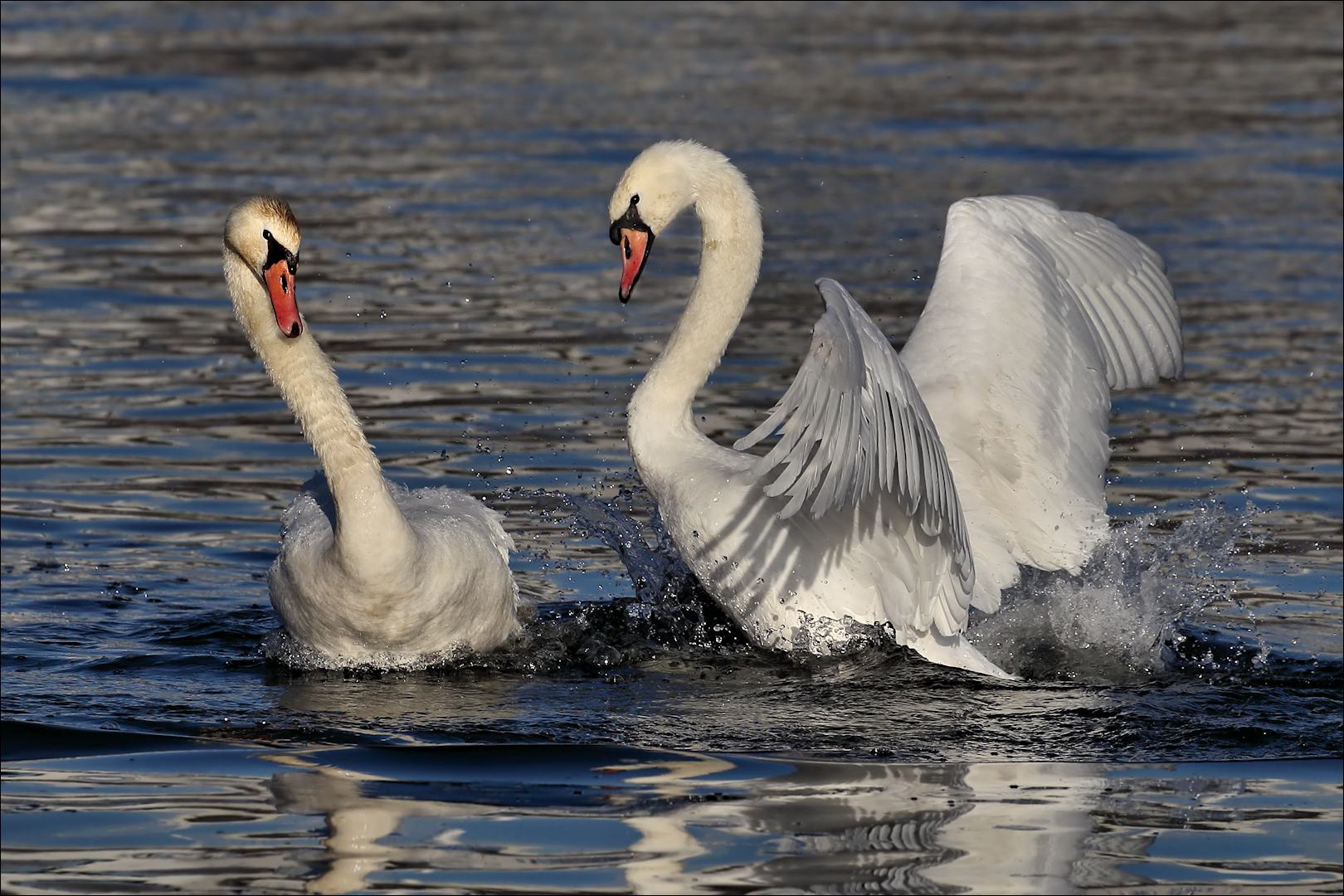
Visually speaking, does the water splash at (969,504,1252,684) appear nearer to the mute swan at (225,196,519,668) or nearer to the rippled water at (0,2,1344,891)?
the rippled water at (0,2,1344,891)

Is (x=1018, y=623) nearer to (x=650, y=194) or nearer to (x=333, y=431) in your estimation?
(x=650, y=194)

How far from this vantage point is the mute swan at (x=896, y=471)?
7.29m

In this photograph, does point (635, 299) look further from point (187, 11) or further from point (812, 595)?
point (187, 11)

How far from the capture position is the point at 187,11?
22438mm

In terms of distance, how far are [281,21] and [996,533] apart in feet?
53.2

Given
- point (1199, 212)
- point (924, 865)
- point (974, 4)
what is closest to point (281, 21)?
point (974, 4)

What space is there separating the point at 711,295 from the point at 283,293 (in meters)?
1.63

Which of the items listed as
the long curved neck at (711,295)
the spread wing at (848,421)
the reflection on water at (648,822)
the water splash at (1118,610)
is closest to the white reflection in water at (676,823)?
the reflection on water at (648,822)

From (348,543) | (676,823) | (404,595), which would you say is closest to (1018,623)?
(404,595)

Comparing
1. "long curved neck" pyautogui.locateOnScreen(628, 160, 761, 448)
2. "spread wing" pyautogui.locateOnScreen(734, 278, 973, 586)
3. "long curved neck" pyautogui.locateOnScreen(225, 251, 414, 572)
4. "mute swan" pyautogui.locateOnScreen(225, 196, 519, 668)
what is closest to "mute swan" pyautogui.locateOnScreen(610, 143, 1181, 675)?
"long curved neck" pyautogui.locateOnScreen(628, 160, 761, 448)

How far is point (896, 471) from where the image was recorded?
22.1 feet

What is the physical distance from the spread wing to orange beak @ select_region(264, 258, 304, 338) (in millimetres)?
1808

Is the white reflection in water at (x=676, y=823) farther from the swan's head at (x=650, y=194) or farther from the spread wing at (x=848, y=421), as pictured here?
the swan's head at (x=650, y=194)

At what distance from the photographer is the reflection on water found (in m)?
5.13
